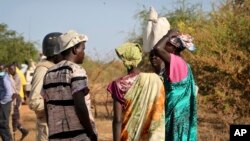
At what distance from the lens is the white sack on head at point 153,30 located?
429 cm

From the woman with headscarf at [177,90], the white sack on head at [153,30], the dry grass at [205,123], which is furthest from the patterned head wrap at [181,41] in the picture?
the dry grass at [205,123]

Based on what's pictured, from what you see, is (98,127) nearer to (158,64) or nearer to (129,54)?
(158,64)

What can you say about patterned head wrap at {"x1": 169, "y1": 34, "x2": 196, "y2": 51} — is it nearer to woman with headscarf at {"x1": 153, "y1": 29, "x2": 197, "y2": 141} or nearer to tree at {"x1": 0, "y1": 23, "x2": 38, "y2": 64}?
woman with headscarf at {"x1": 153, "y1": 29, "x2": 197, "y2": 141}

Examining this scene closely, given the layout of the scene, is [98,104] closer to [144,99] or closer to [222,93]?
[222,93]

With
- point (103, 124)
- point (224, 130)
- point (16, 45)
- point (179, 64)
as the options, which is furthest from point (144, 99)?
point (16, 45)

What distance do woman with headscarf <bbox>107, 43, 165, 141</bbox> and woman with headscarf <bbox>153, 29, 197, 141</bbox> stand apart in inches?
6.9

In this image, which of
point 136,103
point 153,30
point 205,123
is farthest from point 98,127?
point 136,103

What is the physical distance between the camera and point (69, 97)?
3643mm

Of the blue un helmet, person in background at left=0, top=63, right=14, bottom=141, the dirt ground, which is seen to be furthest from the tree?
the blue un helmet

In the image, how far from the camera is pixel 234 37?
1026 cm

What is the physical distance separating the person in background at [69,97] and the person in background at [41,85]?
1.88 ft

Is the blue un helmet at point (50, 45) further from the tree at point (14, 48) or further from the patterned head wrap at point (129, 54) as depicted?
the tree at point (14, 48)

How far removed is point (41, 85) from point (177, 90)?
115 centimetres

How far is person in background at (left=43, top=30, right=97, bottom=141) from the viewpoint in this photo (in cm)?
359
